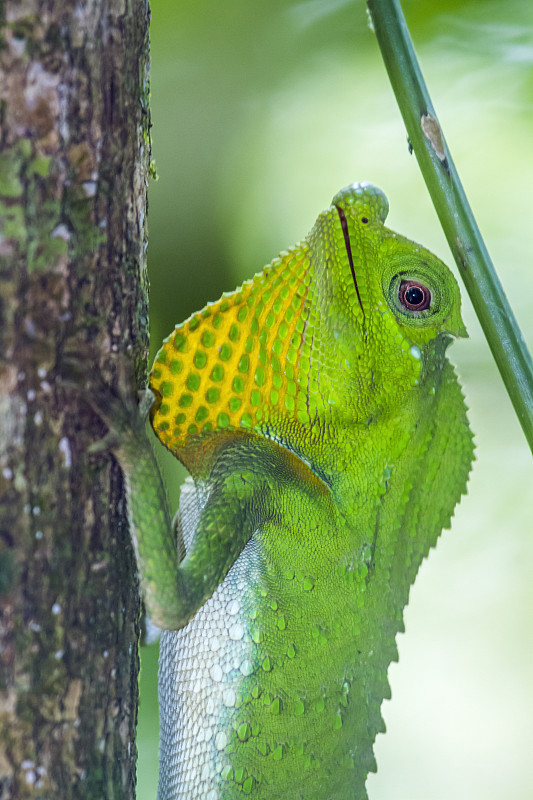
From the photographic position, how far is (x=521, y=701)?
3809 millimetres

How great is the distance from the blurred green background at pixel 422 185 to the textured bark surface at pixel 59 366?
249 cm

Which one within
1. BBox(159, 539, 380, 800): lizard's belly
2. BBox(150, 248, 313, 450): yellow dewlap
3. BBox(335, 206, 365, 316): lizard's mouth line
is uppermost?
BBox(335, 206, 365, 316): lizard's mouth line

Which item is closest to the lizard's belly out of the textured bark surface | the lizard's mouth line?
the textured bark surface

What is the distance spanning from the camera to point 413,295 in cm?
156

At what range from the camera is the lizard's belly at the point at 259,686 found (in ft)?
5.03

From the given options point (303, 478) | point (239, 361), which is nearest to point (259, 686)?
point (303, 478)

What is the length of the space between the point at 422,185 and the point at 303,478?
269 centimetres

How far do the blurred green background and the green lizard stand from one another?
2074 millimetres

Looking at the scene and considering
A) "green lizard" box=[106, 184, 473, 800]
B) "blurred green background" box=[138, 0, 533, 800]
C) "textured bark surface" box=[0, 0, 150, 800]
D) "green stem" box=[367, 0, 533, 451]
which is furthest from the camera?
"blurred green background" box=[138, 0, 533, 800]

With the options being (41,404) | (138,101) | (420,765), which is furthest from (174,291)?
(420,765)

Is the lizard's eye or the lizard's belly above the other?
the lizard's eye

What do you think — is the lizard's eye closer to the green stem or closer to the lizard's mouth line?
the lizard's mouth line

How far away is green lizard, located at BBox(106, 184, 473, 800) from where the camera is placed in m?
1.47

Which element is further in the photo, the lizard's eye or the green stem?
the lizard's eye
